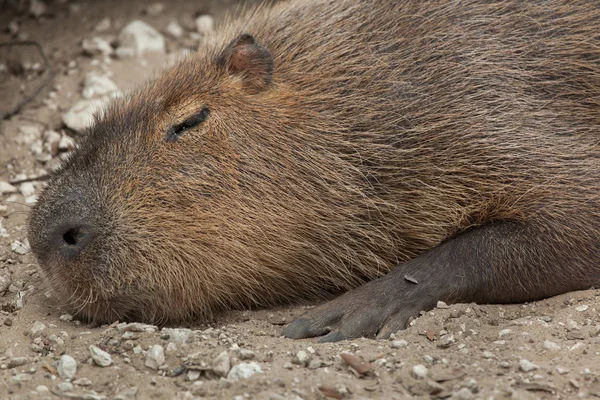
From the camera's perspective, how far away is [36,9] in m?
8.09

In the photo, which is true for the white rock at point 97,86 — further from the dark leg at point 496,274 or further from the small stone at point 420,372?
the small stone at point 420,372

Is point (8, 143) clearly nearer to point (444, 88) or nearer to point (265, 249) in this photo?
point (265, 249)

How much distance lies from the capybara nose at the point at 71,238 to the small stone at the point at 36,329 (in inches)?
15.4

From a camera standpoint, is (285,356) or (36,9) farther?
(36,9)

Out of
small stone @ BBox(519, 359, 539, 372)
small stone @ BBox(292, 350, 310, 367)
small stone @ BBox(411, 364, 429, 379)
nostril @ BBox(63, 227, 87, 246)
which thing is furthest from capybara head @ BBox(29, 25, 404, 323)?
small stone @ BBox(519, 359, 539, 372)

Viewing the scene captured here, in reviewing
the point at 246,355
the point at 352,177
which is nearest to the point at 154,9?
the point at 352,177

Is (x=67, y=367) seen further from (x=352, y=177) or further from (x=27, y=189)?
(x=27, y=189)

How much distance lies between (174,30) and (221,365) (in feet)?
15.0

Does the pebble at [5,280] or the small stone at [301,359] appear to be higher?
the pebble at [5,280]

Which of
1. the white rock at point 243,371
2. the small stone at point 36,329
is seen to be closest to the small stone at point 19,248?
the small stone at point 36,329

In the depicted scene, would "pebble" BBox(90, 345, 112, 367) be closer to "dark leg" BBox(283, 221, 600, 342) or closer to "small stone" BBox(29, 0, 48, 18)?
"dark leg" BBox(283, 221, 600, 342)

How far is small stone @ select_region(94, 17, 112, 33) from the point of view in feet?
26.2

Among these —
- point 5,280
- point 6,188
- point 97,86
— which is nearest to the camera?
point 5,280

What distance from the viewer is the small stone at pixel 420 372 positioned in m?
3.97
